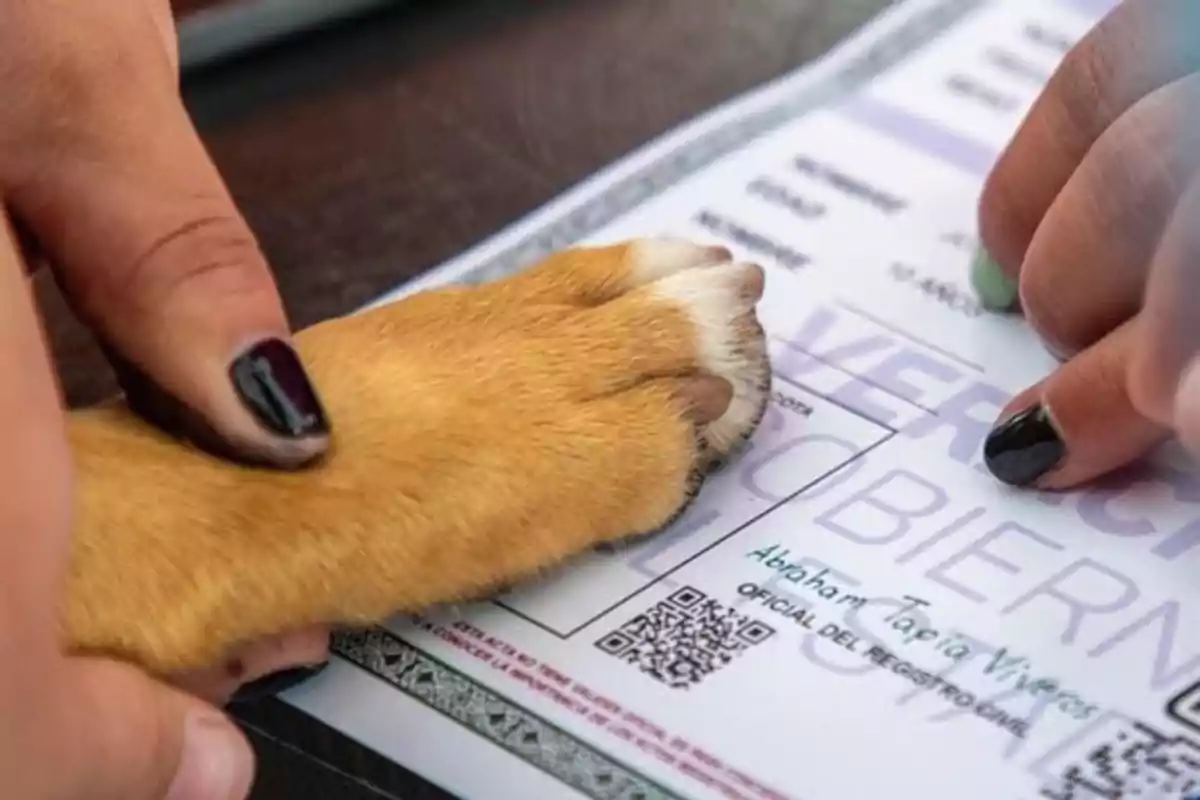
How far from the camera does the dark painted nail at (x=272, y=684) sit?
0.45 m

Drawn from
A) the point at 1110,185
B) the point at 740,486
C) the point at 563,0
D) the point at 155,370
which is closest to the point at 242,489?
the point at 155,370

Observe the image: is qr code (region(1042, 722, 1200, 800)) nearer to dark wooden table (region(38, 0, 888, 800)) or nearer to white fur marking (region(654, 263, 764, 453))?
white fur marking (region(654, 263, 764, 453))

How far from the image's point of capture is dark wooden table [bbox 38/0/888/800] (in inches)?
26.7

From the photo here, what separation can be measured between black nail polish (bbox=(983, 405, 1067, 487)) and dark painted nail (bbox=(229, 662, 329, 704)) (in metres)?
0.21

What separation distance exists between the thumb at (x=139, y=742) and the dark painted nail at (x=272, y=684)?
3 centimetres

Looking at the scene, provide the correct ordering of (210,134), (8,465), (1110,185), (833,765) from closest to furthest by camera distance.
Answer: (8,465), (833,765), (1110,185), (210,134)

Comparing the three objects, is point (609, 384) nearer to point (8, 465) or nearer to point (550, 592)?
point (550, 592)

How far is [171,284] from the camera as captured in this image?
0.48m

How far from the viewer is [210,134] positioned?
2.48 ft

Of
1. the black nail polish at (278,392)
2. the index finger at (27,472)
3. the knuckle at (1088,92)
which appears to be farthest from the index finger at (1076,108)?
the index finger at (27,472)

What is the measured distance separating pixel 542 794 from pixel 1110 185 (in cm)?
28

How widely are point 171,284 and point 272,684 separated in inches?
4.4

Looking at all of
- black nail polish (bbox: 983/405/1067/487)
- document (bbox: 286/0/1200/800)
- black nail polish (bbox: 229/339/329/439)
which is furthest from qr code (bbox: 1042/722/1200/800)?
black nail polish (bbox: 229/339/329/439)

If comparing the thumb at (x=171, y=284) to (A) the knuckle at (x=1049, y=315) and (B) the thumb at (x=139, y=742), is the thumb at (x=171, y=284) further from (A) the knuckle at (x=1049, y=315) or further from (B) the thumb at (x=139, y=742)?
(A) the knuckle at (x=1049, y=315)
